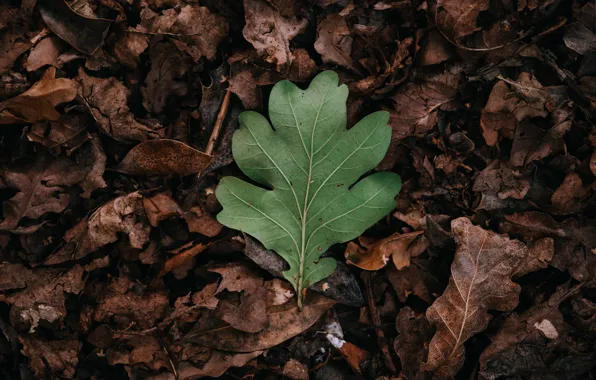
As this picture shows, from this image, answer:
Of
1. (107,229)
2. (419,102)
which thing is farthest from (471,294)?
(107,229)

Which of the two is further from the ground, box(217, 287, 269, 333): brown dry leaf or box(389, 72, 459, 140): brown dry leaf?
box(389, 72, 459, 140): brown dry leaf

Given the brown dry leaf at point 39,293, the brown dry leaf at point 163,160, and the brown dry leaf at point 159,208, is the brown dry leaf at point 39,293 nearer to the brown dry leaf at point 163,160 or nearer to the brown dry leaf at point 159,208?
the brown dry leaf at point 159,208

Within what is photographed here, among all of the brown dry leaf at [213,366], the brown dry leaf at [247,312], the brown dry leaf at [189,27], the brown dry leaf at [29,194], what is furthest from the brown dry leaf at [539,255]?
the brown dry leaf at [29,194]

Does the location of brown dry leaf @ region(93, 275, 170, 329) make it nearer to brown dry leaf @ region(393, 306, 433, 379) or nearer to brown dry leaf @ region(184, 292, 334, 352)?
brown dry leaf @ region(184, 292, 334, 352)

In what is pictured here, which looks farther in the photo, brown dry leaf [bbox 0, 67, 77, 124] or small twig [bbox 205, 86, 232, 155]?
small twig [bbox 205, 86, 232, 155]

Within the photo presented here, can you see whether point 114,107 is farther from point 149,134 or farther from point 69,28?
point 69,28

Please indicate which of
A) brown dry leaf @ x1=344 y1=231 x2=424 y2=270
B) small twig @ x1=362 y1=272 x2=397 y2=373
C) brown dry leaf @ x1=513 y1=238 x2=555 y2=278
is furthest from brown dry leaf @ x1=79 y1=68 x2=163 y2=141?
brown dry leaf @ x1=513 y1=238 x2=555 y2=278

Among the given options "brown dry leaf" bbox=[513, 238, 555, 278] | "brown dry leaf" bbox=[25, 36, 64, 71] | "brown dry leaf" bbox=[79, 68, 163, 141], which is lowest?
"brown dry leaf" bbox=[513, 238, 555, 278]
